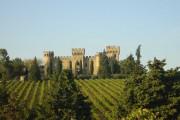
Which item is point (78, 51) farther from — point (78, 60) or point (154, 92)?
point (154, 92)

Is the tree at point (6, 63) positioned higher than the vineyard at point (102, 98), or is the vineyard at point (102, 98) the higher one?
the tree at point (6, 63)

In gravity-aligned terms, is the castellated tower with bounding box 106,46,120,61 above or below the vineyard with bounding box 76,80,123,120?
above

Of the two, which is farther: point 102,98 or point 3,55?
point 3,55

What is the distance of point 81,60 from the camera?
571 ft

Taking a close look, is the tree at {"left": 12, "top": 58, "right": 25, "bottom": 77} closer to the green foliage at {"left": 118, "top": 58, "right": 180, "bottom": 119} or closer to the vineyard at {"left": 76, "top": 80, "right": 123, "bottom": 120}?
the vineyard at {"left": 76, "top": 80, "right": 123, "bottom": 120}

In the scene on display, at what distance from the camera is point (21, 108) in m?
50.6

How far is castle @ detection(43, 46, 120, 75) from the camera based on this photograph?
553 ft

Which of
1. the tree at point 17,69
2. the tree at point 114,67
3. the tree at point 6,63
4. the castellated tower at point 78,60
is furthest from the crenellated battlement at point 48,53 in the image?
the tree at point 17,69

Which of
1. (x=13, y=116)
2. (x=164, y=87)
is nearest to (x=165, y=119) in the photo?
(x=164, y=87)

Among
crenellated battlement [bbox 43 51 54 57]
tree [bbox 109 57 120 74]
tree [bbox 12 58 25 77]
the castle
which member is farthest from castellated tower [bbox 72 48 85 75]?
tree [bbox 12 58 25 77]

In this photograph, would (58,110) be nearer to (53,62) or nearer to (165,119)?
(165,119)

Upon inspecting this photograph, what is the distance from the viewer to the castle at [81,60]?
16862cm

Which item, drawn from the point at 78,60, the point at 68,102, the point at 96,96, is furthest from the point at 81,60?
the point at 68,102

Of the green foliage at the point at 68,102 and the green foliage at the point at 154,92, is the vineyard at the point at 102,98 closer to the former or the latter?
the green foliage at the point at 154,92
